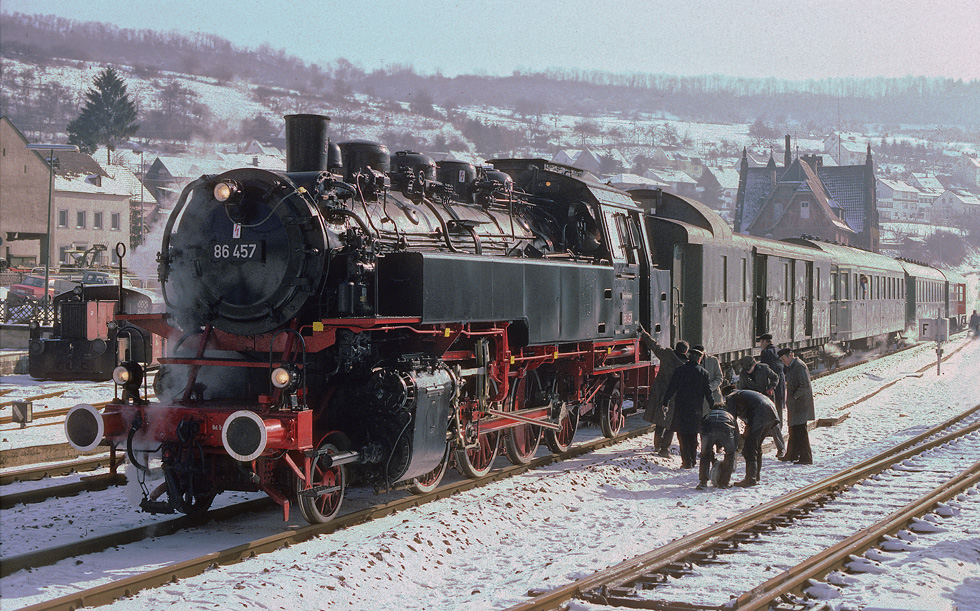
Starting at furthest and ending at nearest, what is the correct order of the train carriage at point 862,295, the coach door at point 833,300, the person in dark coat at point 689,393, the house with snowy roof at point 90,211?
the house with snowy roof at point 90,211 < the train carriage at point 862,295 < the coach door at point 833,300 < the person in dark coat at point 689,393

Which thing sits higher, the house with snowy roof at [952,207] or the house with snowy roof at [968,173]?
the house with snowy roof at [968,173]

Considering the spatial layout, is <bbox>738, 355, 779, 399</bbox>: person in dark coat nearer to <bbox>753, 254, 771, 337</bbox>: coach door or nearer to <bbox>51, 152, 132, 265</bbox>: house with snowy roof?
<bbox>753, 254, 771, 337</bbox>: coach door

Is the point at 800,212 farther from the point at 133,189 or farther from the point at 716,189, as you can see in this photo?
the point at 716,189

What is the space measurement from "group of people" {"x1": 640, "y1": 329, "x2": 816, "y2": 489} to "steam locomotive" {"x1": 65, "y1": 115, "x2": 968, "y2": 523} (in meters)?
1.36

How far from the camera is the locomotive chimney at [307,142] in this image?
27.8 feet

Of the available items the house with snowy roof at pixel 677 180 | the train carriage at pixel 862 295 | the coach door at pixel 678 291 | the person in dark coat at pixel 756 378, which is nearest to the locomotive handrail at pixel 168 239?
the person in dark coat at pixel 756 378

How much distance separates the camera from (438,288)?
8102 mm

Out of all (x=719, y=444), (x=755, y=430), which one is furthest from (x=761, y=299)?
(x=719, y=444)

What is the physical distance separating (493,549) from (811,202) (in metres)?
78.1

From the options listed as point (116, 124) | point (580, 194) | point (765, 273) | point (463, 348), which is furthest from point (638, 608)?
point (116, 124)

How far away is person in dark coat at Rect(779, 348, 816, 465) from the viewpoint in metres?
11.0

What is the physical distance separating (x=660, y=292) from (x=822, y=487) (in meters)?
4.55

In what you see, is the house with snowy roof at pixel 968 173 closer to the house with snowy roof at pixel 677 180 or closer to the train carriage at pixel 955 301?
the house with snowy roof at pixel 677 180

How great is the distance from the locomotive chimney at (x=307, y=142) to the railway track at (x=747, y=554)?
4.46 metres
